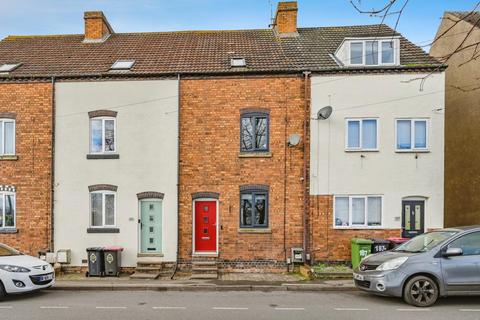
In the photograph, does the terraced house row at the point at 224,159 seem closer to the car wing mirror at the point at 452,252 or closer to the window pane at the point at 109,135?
the window pane at the point at 109,135

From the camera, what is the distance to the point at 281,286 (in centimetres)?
1116

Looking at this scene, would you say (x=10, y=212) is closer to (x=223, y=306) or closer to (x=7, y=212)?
(x=7, y=212)

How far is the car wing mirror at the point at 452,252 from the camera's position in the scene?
28.6 feet

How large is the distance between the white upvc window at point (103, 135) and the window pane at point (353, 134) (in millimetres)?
8046

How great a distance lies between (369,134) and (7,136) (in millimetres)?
12567

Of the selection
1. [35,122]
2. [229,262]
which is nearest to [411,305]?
[229,262]

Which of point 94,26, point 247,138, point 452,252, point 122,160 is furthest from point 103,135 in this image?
point 452,252

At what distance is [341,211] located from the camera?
45.7ft

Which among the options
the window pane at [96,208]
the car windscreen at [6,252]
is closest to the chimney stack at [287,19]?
the window pane at [96,208]

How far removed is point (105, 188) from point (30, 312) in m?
6.10

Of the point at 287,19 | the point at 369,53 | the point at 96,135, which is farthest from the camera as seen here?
the point at 287,19

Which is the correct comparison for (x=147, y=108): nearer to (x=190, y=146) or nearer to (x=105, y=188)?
(x=190, y=146)

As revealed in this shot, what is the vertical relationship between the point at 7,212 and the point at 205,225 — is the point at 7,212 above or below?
above

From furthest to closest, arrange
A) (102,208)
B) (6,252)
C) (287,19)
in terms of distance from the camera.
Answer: (287,19) < (102,208) < (6,252)
